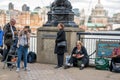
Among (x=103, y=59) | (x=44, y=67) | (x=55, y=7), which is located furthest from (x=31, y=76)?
(x=55, y=7)

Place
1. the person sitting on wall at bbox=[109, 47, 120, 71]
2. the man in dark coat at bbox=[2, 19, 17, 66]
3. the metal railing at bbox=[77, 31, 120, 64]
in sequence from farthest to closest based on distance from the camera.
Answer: the metal railing at bbox=[77, 31, 120, 64] → the man in dark coat at bbox=[2, 19, 17, 66] → the person sitting on wall at bbox=[109, 47, 120, 71]

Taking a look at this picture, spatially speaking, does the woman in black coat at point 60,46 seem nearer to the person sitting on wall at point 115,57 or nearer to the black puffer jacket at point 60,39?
the black puffer jacket at point 60,39

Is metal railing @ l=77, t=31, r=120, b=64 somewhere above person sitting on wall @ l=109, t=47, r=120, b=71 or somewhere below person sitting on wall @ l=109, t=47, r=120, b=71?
above

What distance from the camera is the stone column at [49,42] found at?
41.8 feet

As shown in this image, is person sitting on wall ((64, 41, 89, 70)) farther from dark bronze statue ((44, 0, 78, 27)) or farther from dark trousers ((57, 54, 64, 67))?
dark bronze statue ((44, 0, 78, 27))

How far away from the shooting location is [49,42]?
13.1 m

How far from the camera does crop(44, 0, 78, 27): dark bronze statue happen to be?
13.4m

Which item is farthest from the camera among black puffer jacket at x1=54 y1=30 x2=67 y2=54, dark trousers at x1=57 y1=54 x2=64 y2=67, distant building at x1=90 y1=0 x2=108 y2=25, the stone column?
distant building at x1=90 y1=0 x2=108 y2=25

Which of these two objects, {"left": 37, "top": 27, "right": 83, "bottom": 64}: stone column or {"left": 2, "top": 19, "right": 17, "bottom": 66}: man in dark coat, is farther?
{"left": 37, "top": 27, "right": 83, "bottom": 64}: stone column

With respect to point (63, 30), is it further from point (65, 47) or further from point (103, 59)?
point (103, 59)

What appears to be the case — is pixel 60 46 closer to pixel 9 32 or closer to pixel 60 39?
pixel 60 39

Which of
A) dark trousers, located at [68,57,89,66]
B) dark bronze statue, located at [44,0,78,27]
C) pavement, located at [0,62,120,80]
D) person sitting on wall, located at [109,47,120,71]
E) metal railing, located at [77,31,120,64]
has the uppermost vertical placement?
dark bronze statue, located at [44,0,78,27]

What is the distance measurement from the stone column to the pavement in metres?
0.88

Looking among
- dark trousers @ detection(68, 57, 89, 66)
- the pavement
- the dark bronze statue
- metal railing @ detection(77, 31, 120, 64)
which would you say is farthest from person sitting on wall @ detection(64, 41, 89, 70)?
the dark bronze statue
